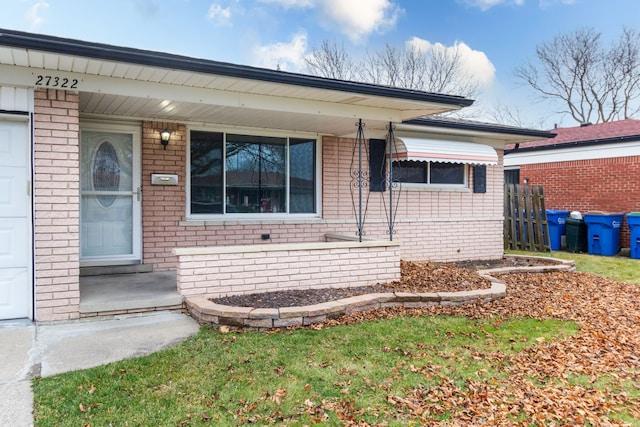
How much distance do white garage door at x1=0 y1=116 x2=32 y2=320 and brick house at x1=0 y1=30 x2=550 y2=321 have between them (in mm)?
15

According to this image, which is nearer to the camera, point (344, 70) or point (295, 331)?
point (295, 331)

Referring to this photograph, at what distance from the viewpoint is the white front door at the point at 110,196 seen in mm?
7340

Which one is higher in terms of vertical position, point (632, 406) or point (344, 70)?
point (344, 70)

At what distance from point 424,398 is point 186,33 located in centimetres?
1917

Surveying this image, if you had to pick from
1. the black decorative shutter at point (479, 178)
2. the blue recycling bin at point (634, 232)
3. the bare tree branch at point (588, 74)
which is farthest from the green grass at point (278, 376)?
the bare tree branch at point (588, 74)

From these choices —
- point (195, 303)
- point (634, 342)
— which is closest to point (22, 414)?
point (195, 303)

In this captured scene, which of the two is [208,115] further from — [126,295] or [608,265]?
[608,265]

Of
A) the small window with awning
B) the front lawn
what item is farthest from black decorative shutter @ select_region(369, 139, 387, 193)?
the front lawn

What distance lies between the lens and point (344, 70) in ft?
94.3

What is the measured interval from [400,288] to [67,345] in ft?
14.4

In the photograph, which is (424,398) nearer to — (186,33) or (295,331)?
(295,331)

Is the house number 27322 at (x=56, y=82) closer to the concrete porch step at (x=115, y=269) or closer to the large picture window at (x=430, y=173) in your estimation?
the concrete porch step at (x=115, y=269)

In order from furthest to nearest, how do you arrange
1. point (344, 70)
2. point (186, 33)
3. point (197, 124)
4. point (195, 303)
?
point (344, 70)
point (186, 33)
point (197, 124)
point (195, 303)

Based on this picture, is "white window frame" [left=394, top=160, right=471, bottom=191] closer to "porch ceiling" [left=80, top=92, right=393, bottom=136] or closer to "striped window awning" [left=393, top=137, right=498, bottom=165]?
"striped window awning" [left=393, top=137, right=498, bottom=165]
